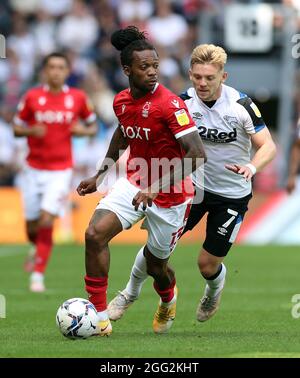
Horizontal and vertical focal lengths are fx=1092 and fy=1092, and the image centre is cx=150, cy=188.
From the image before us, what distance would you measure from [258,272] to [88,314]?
7118 millimetres

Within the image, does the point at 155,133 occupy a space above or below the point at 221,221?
above

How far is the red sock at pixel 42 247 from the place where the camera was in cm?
1336

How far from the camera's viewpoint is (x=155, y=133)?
8945 mm

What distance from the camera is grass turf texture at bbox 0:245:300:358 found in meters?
8.14

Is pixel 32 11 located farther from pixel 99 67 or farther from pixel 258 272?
pixel 258 272

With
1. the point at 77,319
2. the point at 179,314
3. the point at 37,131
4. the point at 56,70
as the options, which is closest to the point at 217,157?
the point at 179,314

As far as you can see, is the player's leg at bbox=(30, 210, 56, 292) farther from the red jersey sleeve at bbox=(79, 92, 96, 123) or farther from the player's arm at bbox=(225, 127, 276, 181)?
the player's arm at bbox=(225, 127, 276, 181)

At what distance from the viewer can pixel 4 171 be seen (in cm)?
2188

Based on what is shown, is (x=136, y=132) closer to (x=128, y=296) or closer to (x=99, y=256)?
(x=99, y=256)

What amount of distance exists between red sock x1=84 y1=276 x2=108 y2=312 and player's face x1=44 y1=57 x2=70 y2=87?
5.72 meters

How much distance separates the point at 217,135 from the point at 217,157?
0.87ft

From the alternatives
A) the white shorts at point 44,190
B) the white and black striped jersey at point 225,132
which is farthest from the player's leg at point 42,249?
the white and black striped jersey at point 225,132

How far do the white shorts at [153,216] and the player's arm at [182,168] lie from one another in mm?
233

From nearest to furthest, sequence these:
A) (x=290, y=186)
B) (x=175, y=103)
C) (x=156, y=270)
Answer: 1. (x=175, y=103)
2. (x=156, y=270)
3. (x=290, y=186)
